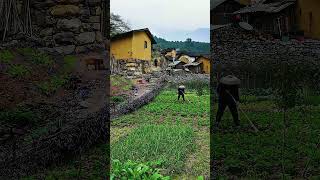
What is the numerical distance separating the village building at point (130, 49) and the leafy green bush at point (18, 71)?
2.89 feet

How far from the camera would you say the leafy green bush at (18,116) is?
12.0 feet

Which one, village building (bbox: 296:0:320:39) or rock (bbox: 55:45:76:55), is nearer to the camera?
village building (bbox: 296:0:320:39)

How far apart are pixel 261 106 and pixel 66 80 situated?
6.38ft

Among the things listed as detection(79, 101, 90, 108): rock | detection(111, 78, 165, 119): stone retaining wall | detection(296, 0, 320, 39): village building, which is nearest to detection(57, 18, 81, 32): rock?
detection(79, 101, 90, 108): rock

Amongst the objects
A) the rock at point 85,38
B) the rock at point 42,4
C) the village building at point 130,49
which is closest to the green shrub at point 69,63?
the rock at point 85,38

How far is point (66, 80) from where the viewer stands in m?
4.05

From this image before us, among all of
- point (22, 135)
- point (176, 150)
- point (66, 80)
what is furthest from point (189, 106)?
point (22, 135)

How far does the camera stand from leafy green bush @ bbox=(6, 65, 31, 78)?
12.8ft

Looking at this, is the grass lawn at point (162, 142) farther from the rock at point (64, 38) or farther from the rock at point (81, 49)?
the rock at point (64, 38)

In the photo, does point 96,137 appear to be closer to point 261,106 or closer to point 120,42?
point 120,42

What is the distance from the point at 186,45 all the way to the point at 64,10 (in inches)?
63.3

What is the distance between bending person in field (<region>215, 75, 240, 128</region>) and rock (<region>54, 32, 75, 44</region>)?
1.55 metres

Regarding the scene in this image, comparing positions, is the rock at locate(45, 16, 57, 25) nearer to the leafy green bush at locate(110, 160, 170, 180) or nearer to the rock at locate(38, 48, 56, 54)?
the rock at locate(38, 48, 56, 54)

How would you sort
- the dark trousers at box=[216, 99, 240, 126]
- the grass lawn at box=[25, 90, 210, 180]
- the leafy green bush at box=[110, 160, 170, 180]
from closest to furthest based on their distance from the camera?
the leafy green bush at box=[110, 160, 170, 180], the grass lawn at box=[25, 90, 210, 180], the dark trousers at box=[216, 99, 240, 126]
